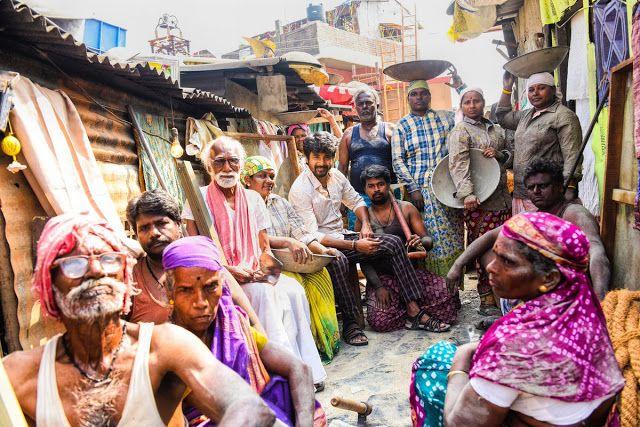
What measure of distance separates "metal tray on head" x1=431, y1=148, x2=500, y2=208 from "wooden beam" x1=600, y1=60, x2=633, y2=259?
1.92 m

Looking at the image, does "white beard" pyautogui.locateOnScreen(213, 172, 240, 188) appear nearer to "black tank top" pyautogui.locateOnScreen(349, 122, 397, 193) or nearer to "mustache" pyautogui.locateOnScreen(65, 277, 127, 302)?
"black tank top" pyautogui.locateOnScreen(349, 122, 397, 193)

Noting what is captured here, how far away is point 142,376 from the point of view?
1.92m

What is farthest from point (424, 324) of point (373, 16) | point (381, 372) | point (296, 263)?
point (373, 16)

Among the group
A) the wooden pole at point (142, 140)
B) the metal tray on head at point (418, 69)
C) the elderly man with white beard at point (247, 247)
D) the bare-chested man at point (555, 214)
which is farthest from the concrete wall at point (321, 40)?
the bare-chested man at point (555, 214)

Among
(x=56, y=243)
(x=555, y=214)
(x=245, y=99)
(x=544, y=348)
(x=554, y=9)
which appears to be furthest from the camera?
(x=245, y=99)

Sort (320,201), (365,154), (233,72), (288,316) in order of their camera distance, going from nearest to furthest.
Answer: (288,316) → (320,201) → (365,154) → (233,72)

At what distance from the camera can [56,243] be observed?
1.88 meters

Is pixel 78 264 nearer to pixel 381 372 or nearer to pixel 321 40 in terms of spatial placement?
pixel 381 372

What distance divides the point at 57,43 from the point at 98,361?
8.44 feet

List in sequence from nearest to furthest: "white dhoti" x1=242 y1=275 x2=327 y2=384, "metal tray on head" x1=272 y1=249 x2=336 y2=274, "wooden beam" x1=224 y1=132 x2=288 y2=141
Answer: "white dhoti" x1=242 y1=275 x2=327 y2=384 → "metal tray on head" x1=272 y1=249 x2=336 y2=274 → "wooden beam" x1=224 y1=132 x2=288 y2=141

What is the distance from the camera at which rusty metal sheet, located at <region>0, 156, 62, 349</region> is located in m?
Result: 3.28

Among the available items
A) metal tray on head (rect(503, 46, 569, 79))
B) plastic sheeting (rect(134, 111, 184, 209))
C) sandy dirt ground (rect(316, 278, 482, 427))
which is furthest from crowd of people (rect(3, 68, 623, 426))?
plastic sheeting (rect(134, 111, 184, 209))

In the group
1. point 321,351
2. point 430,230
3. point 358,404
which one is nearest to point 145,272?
point 358,404

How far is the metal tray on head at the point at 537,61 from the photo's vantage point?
5.73 meters
